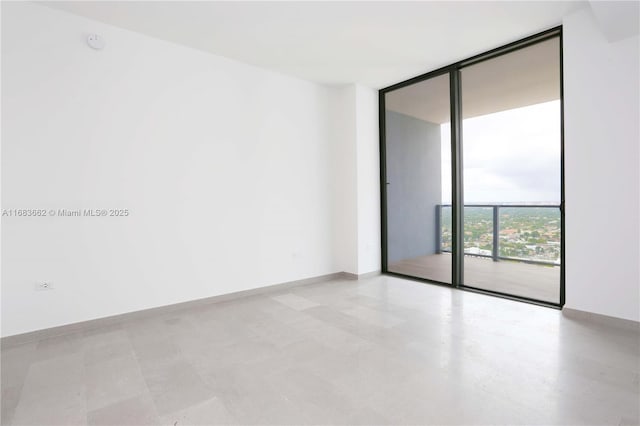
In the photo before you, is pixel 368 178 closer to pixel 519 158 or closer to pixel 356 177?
pixel 356 177

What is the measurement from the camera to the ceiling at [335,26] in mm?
2812

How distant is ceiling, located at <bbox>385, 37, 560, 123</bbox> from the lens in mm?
4066

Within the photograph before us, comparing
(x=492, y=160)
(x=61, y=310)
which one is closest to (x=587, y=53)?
(x=492, y=160)

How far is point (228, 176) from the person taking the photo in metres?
3.82

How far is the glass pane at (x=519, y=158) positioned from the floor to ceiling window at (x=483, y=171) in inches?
0.6

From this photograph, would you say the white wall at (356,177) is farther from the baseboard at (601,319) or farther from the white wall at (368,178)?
the baseboard at (601,319)

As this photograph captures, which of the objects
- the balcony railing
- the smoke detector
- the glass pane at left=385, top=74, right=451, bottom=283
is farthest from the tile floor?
the smoke detector

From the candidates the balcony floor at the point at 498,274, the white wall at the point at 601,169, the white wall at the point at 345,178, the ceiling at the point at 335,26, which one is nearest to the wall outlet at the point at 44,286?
the ceiling at the point at 335,26

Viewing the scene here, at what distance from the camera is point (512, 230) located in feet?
17.2

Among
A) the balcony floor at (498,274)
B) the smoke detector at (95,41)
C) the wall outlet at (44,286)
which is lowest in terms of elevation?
the balcony floor at (498,274)

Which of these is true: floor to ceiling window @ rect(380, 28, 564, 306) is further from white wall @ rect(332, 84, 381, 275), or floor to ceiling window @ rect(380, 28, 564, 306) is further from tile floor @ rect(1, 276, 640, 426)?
tile floor @ rect(1, 276, 640, 426)

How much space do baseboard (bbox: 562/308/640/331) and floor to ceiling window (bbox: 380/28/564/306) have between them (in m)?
0.27

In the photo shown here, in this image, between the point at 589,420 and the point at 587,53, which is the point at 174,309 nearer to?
the point at 589,420

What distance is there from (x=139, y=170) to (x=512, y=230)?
530cm
